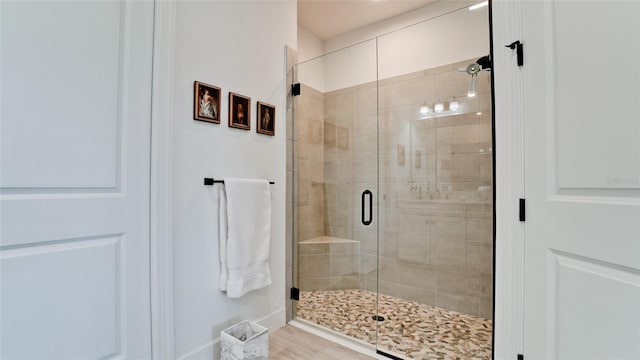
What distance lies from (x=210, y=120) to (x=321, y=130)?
1.24 metres

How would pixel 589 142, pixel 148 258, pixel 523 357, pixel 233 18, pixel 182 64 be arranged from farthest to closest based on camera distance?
pixel 233 18, pixel 182 64, pixel 148 258, pixel 523 357, pixel 589 142

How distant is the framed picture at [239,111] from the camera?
1.84 meters

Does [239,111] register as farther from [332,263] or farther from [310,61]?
[332,263]

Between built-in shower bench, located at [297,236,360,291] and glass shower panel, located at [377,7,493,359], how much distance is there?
0.26 metres

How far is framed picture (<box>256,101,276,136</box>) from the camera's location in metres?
2.03

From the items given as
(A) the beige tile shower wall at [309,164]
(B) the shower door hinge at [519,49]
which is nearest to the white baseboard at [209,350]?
(A) the beige tile shower wall at [309,164]

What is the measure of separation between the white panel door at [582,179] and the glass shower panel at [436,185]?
999 millimetres

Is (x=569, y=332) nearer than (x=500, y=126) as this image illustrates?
Yes

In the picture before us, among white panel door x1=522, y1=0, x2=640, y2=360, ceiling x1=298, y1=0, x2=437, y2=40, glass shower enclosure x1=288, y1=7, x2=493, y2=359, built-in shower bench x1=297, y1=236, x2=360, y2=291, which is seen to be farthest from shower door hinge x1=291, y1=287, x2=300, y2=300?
ceiling x1=298, y1=0, x2=437, y2=40

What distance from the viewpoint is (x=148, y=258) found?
1461 millimetres

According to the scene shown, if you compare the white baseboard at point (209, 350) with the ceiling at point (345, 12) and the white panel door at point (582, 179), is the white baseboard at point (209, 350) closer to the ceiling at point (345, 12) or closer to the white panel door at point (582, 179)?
the white panel door at point (582, 179)

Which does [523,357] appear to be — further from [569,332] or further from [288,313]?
[288,313]

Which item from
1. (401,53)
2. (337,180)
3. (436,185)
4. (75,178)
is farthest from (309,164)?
(75,178)

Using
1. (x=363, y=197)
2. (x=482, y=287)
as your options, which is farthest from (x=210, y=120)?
(x=482, y=287)
